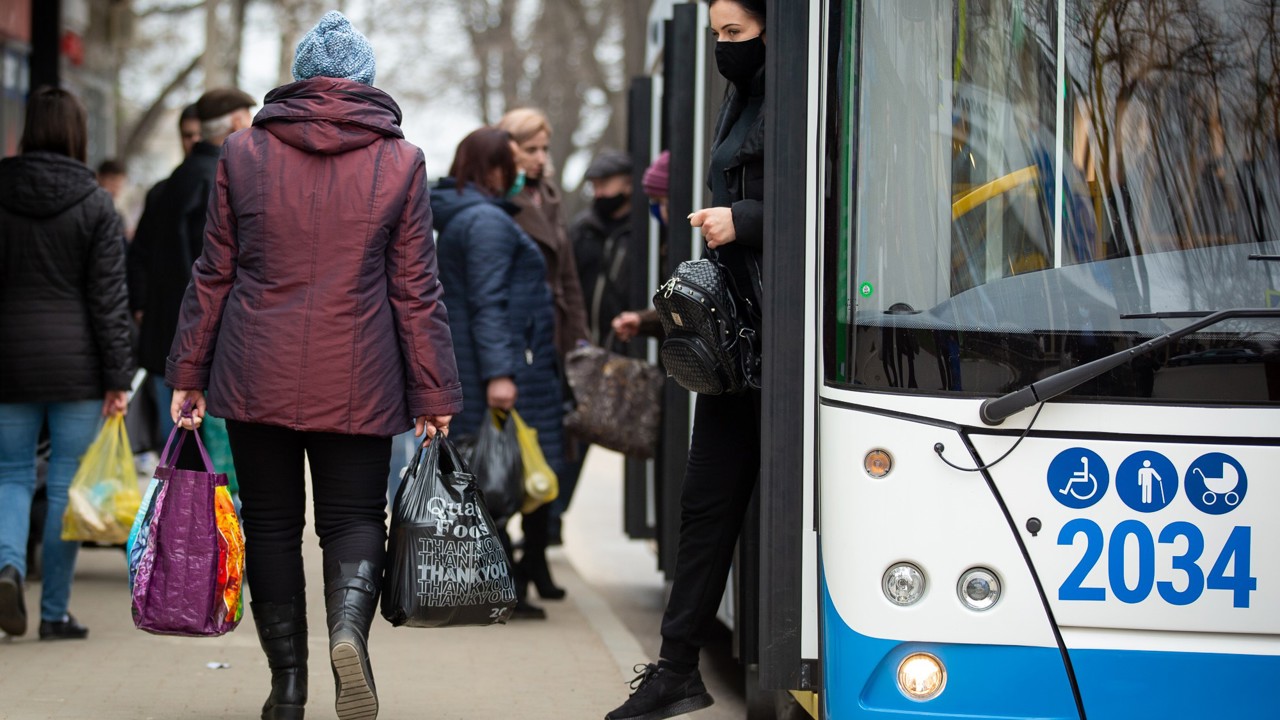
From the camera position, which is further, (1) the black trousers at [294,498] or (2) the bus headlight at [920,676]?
(1) the black trousers at [294,498]

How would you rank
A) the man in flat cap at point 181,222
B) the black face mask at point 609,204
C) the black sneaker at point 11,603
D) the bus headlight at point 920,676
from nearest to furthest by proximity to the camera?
the bus headlight at point 920,676 → the black sneaker at point 11,603 → the man in flat cap at point 181,222 → the black face mask at point 609,204

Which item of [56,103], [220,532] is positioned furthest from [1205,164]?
[56,103]

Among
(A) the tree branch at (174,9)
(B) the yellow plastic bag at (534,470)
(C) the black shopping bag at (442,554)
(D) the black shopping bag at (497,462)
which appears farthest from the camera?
(A) the tree branch at (174,9)

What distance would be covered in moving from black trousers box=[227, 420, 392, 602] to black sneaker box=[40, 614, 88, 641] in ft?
6.13

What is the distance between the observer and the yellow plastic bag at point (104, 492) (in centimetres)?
580

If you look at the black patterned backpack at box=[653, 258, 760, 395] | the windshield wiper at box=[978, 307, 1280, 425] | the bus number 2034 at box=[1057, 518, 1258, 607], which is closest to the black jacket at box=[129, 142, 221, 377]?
the black patterned backpack at box=[653, 258, 760, 395]

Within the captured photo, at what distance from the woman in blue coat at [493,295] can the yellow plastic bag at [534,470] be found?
0.14 metres

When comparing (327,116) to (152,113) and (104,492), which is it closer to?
(104,492)

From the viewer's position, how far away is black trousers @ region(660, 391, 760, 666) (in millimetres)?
4418

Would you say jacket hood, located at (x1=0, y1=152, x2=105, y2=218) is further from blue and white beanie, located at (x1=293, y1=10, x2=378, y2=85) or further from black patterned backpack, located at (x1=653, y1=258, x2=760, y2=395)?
black patterned backpack, located at (x1=653, y1=258, x2=760, y2=395)

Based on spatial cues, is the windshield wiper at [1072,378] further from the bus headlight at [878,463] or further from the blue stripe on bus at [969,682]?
the blue stripe on bus at [969,682]

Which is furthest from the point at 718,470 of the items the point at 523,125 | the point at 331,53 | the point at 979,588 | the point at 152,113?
the point at 152,113

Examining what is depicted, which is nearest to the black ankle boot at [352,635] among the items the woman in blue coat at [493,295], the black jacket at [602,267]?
the woman in blue coat at [493,295]

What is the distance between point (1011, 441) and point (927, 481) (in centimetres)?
20
